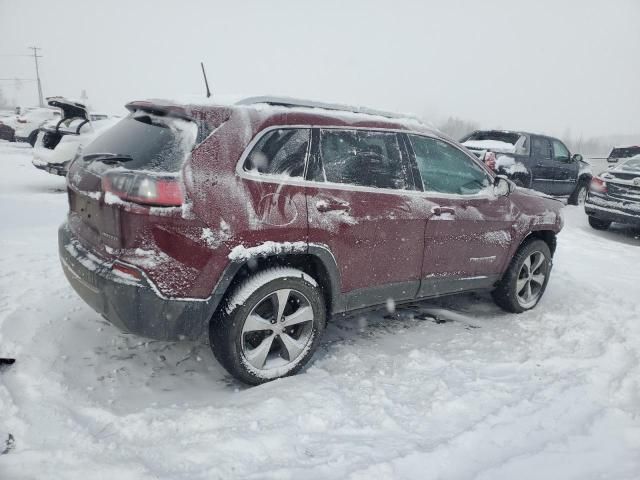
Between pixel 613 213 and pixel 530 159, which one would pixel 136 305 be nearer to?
pixel 613 213

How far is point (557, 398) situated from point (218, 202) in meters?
2.44

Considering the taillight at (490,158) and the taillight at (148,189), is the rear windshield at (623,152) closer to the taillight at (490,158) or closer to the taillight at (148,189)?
the taillight at (490,158)

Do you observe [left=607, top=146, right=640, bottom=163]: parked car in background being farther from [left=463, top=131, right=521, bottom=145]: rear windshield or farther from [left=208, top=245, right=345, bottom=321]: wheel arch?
[left=208, top=245, right=345, bottom=321]: wheel arch

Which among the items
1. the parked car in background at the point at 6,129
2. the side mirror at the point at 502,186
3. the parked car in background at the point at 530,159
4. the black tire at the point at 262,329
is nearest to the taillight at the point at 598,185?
the parked car in background at the point at 530,159

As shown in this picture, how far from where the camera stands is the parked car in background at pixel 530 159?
29.9 ft

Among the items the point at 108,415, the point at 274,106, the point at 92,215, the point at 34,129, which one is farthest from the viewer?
the point at 34,129

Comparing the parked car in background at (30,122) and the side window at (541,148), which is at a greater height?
the side window at (541,148)

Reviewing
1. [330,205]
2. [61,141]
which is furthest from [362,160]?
[61,141]

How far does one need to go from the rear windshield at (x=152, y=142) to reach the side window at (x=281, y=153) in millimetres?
364

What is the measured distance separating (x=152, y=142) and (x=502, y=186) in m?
2.88

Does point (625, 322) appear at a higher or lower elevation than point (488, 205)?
lower

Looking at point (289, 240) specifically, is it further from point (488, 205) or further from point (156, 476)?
point (488, 205)

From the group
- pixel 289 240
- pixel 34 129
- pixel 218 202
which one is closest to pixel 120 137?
pixel 218 202

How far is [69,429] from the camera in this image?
223cm
